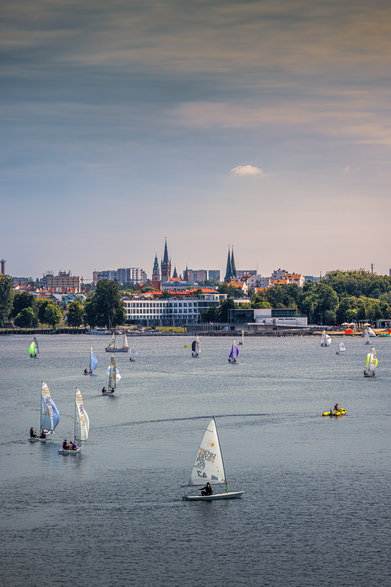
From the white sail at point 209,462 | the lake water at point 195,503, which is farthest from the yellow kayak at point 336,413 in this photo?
the white sail at point 209,462

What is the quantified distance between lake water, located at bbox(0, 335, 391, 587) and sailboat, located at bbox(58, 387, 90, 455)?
1209mm

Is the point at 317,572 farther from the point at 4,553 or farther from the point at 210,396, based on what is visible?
the point at 210,396

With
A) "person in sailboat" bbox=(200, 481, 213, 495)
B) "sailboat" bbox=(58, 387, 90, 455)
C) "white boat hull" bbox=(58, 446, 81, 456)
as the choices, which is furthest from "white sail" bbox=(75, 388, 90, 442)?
"person in sailboat" bbox=(200, 481, 213, 495)

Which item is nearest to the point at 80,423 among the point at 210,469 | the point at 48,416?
the point at 48,416

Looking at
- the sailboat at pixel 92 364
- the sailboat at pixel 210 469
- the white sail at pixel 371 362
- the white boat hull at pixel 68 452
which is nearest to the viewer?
the sailboat at pixel 210 469

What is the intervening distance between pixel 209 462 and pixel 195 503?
2.84m

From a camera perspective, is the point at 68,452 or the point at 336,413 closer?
the point at 68,452

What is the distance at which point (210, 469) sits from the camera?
6612cm

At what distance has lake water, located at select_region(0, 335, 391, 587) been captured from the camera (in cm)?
5312

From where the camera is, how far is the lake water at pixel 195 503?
2092 inches

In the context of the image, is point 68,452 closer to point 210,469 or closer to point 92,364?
point 210,469

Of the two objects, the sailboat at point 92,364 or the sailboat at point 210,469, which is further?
the sailboat at point 92,364

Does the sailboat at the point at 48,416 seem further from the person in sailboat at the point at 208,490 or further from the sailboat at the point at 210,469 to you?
the person in sailboat at the point at 208,490

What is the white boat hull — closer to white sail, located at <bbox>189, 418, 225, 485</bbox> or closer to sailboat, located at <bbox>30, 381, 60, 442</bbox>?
sailboat, located at <bbox>30, 381, 60, 442</bbox>
